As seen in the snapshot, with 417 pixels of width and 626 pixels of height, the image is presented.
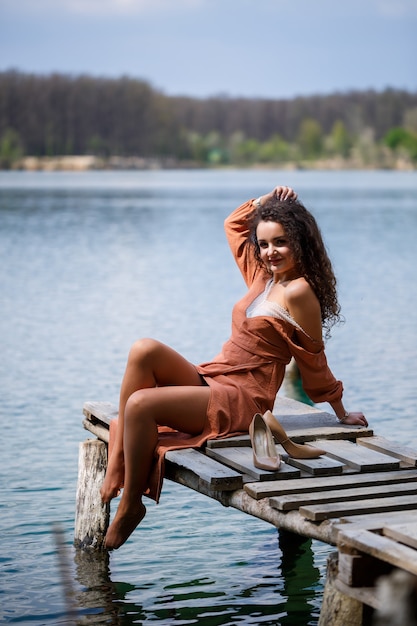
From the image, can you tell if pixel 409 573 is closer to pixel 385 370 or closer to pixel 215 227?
pixel 385 370

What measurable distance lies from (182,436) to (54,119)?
146021 millimetres

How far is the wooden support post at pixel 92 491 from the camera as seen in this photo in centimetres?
590

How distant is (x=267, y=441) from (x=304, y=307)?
0.78 metres

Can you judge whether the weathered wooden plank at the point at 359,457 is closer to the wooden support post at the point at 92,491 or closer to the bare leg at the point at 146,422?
the bare leg at the point at 146,422

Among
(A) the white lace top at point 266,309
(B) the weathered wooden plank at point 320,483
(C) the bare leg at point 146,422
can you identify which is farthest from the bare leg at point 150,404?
(B) the weathered wooden plank at point 320,483

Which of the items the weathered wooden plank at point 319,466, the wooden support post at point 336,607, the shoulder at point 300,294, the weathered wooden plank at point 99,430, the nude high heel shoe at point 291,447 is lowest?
the wooden support post at point 336,607

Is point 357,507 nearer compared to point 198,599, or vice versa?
point 357,507

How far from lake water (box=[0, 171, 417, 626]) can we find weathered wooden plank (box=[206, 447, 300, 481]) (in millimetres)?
859

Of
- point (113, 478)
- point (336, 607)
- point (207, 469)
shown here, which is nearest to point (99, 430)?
point (113, 478)

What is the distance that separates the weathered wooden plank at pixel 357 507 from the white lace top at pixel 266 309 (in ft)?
3.67

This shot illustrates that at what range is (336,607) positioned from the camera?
374 centimetres

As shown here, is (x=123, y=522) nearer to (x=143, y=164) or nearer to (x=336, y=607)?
(x=336, y=607)

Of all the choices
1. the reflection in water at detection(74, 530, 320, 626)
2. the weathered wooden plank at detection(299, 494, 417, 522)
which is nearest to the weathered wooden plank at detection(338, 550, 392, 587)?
the weathered wooden plank at detection(299, 494, 417, 522)

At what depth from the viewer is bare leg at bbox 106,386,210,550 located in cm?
487
